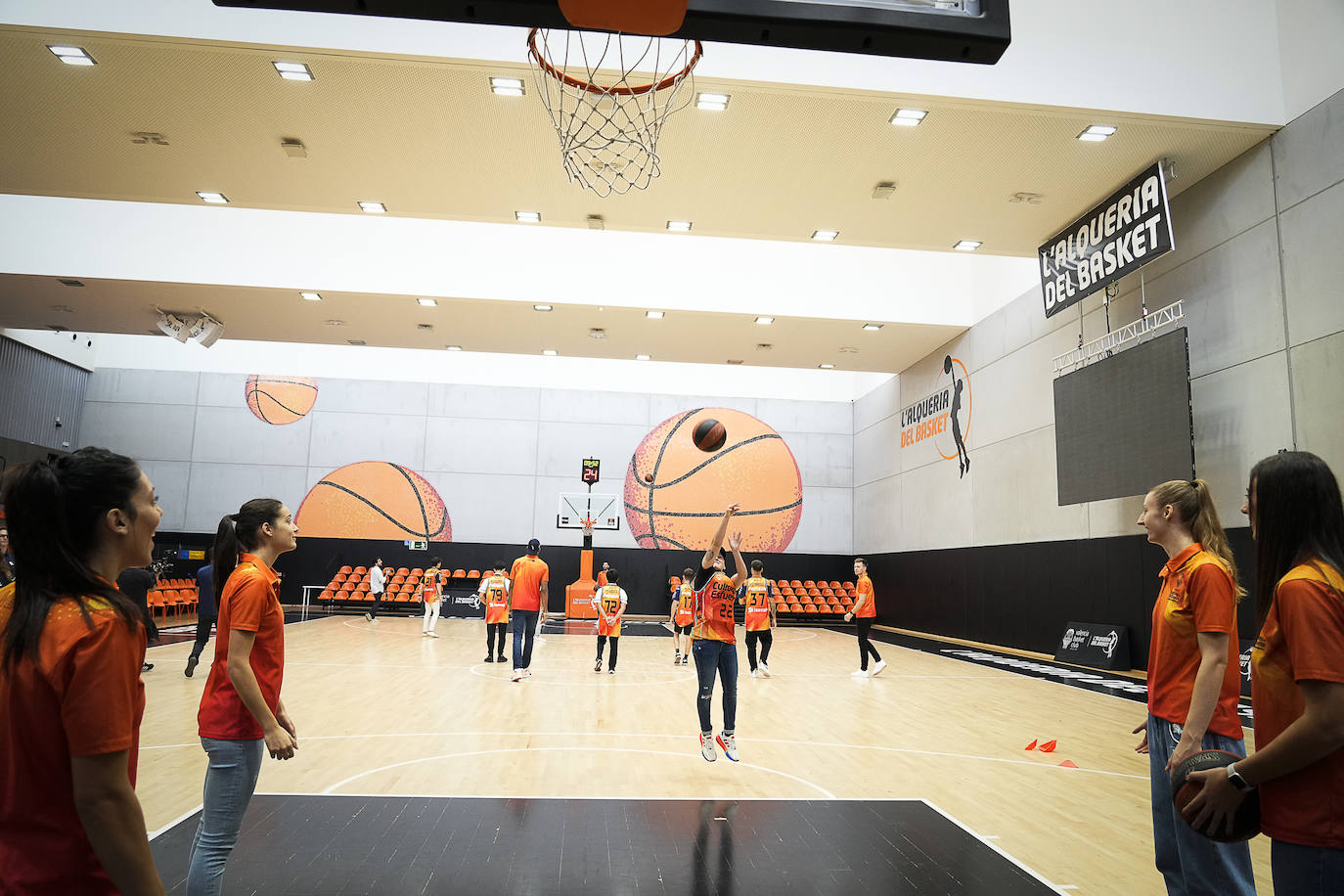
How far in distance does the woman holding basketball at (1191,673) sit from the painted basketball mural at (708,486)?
19008 millimetres

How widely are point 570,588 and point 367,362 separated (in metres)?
8.85

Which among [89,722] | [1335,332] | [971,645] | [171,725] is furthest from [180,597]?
[1335,332]

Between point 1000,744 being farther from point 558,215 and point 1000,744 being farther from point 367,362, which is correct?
point 367,362

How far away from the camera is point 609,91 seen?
21.7ft

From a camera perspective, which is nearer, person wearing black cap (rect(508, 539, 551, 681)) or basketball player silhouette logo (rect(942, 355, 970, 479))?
person wearing black cap (rect(508, 539, 551, 681))

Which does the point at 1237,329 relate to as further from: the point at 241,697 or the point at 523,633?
the point at 241,697

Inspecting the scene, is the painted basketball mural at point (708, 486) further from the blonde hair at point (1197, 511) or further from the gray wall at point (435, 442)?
the blonde hair at point (1197, 511)

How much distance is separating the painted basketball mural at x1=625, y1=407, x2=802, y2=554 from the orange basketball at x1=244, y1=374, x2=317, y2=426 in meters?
9.18

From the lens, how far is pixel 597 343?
17.3 meters

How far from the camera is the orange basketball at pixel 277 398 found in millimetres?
22125

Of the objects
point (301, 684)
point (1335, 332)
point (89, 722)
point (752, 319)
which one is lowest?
point (301, 684)

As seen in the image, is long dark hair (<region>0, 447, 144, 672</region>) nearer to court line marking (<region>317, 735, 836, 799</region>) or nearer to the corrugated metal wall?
court line marking (<region>317, 735, 836, 799</region>)

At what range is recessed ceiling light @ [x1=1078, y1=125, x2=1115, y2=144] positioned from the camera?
8.56 m

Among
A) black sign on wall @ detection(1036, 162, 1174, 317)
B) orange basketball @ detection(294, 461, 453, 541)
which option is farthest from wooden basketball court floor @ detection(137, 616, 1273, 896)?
orange basketball @ detection(294, 461, 453, 541)
